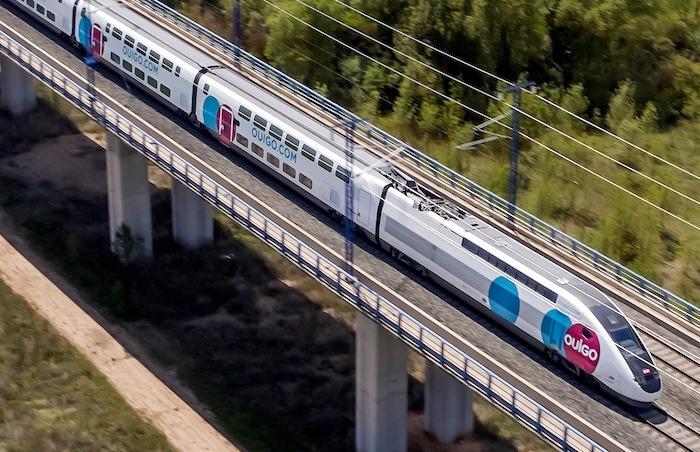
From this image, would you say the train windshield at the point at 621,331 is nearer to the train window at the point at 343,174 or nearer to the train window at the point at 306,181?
the train window at the point at 343,174

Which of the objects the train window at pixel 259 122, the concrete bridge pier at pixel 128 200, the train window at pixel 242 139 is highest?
the train window at pixel 259 122

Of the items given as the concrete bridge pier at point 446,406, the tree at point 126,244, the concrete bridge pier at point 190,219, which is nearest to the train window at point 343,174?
the concrete bridge pier at point 446,406

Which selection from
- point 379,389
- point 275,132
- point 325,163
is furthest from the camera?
point 275,132

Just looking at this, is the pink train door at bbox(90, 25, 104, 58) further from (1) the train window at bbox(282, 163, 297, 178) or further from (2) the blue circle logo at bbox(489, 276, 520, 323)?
(2) the blue circle logo at bbox(489, 276, 520, 323)

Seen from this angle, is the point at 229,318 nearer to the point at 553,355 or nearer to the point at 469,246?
the point at 469,246

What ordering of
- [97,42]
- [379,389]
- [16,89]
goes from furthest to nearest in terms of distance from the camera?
[16,89] → [97,42] → [379,389]

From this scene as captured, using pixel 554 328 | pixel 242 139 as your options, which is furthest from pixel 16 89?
pixel 554 328

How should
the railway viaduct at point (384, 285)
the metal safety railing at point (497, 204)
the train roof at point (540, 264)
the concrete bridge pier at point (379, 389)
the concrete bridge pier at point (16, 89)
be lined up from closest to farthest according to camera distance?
the railway viaduct at point (384, 285), the train roof at point (540, 264), the metal safety railing at point (497, 204), the concrete bridge pier at point (379, 389), the concrete bridge pier at point (16, 89)
